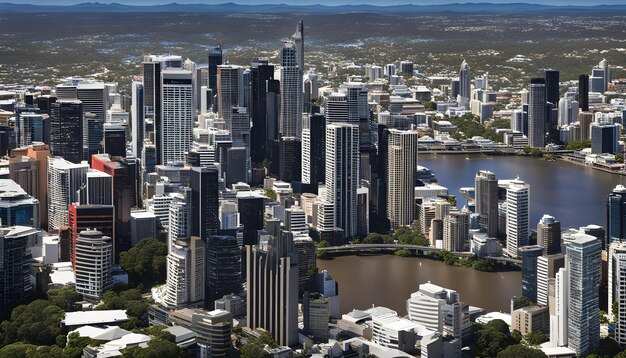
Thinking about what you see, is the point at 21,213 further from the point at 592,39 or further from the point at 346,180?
the point at 592,39

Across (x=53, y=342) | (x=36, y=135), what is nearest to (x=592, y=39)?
(x=36, y=135)

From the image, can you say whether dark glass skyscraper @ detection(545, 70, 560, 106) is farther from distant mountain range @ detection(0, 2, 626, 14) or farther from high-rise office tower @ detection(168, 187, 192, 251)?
distant mountain range @ detection(0, 2, 626, 14)

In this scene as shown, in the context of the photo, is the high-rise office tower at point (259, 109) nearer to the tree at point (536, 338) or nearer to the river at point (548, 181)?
the river at point (548, 181)

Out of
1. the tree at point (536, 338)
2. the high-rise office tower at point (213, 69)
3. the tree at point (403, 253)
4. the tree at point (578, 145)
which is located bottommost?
the tree at point (536, 338)

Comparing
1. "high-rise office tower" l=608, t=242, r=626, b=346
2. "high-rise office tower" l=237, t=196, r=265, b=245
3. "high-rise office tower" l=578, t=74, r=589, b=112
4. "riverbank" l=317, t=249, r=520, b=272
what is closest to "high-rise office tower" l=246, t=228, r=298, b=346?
"high-rise office tower" l=608, t=242, r=626, b=346

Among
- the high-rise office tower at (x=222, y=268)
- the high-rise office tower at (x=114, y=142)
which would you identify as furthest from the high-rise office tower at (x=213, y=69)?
the high-rise office tower at (x=222, y=268)

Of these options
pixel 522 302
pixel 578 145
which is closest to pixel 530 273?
pixel 522 302

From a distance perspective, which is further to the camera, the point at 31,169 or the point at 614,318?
the point at 31,169
